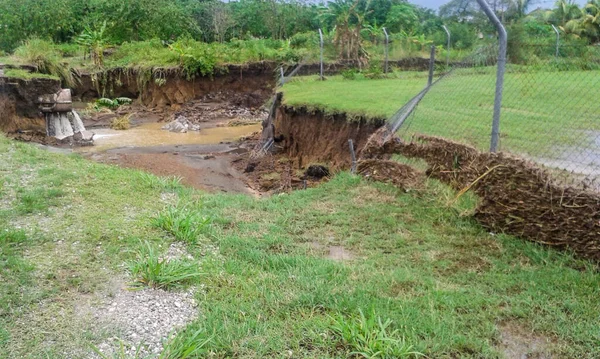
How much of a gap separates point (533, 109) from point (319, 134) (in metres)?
4.69

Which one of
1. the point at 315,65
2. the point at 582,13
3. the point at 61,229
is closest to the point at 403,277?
the point at 61,229

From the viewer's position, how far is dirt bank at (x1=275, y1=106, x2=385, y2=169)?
10797 millimetres

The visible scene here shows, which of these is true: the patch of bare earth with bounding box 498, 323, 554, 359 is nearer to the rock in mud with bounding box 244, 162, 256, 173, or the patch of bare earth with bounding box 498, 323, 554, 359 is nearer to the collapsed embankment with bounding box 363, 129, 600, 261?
the collapsed embankment with bounding box 363, 129, 600, 261

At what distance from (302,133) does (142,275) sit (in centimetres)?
893

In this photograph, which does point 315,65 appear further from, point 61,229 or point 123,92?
point 61,229

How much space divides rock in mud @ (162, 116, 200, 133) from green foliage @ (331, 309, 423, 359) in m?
17.4

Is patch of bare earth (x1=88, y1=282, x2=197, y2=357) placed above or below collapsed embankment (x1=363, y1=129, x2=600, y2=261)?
below

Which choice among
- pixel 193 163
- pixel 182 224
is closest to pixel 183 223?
pixel 182 224

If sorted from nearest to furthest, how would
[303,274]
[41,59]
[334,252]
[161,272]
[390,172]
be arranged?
[161,272] < [303,274] < [334,252] < [390,172] < [41,59]

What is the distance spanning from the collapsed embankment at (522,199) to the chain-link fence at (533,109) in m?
0.23

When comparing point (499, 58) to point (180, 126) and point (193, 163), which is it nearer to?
point (193, 163)

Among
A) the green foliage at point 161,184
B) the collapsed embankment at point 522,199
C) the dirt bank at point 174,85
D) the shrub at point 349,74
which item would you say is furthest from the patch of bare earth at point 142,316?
the dirt bank at point 174,85

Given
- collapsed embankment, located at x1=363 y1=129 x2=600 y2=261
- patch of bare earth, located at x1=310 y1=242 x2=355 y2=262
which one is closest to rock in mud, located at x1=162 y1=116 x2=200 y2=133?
collapsed embankment, located at x1=363 y1=129 x2=600 y2=261

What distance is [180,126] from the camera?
20.7 m
